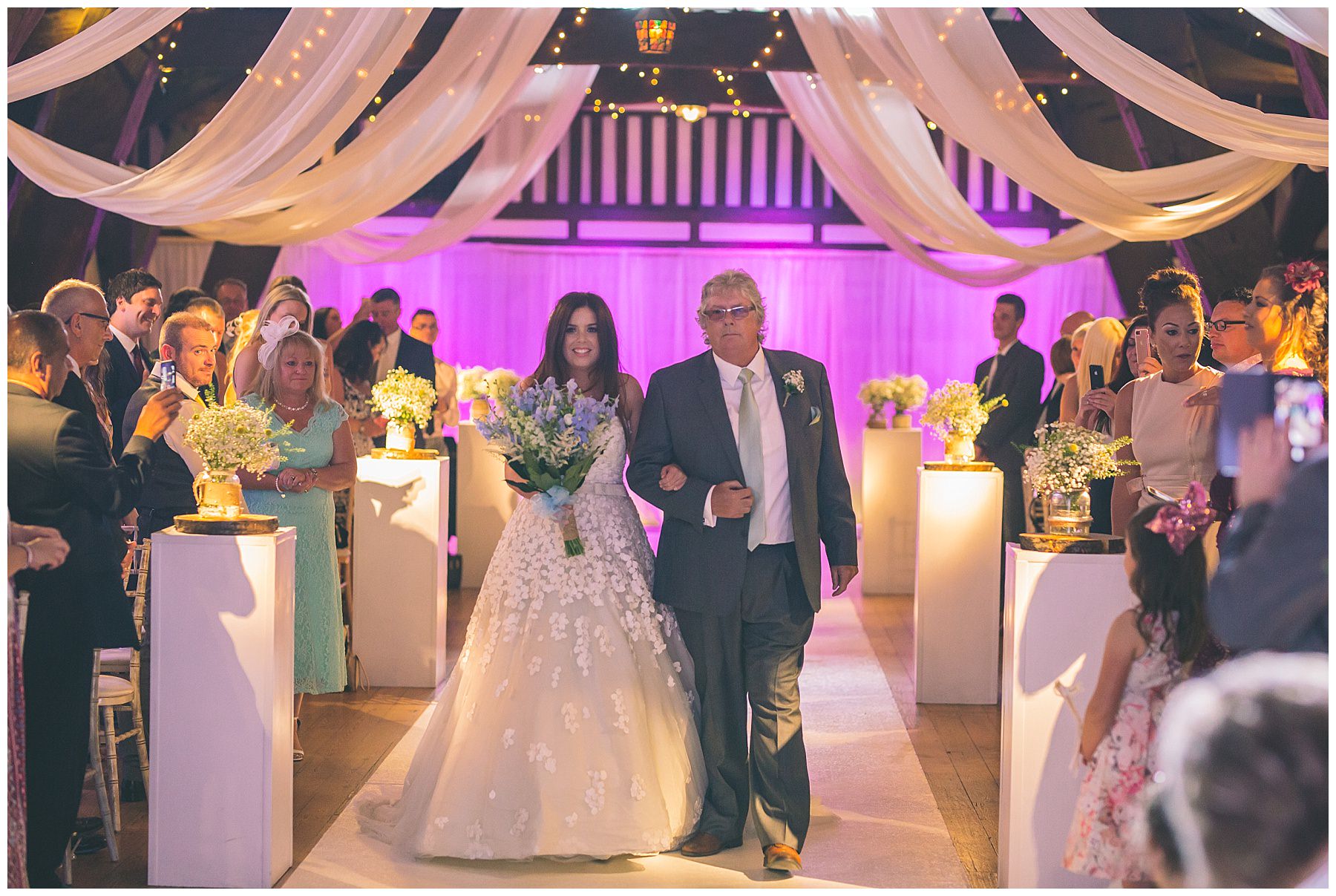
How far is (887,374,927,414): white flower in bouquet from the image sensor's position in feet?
31.2

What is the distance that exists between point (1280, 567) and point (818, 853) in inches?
82.4

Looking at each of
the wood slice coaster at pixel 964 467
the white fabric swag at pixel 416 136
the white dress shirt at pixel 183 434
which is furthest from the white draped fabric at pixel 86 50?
the wood slice coaster at pixel 964 467

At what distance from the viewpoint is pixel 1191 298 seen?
4.11m

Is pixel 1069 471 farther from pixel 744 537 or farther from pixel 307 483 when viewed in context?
pixel 307 483

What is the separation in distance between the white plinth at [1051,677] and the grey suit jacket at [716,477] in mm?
609

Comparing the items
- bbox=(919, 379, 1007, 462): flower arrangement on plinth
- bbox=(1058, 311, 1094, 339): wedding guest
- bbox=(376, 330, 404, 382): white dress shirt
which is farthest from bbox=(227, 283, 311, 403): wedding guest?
bbox=(1058, 311, 1094, 339): wedding guest

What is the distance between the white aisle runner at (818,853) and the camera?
11.7 ft

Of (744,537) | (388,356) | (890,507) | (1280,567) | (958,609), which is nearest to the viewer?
(1280,567)

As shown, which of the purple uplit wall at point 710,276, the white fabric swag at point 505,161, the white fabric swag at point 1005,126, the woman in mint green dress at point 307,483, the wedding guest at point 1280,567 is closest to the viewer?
the wedding guest at point 1280,567

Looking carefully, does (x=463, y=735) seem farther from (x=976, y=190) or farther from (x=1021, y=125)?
(x=976, y=190)

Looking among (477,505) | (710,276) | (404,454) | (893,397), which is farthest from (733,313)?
(710,276)

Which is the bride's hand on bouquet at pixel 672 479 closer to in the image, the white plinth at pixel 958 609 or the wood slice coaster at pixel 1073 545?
the wood slice coaster at pixel 1073 545

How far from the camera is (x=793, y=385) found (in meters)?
3.80

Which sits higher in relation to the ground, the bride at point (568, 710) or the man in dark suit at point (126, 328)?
the man in dark suit at point (126, 328)
